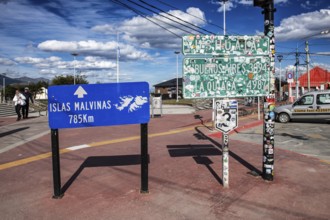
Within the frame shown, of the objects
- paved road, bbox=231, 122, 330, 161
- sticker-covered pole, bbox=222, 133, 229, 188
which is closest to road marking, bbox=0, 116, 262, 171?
paved road, bbox=231, 122, 330, 161

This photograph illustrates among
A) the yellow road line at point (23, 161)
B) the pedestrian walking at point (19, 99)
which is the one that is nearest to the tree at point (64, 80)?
the pedestrian walking at point (19, 99)

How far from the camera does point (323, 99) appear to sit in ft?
47.7

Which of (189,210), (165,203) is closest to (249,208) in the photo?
(189,210)

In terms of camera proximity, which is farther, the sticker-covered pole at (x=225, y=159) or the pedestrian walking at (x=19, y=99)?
the pedestrian walking at (x=19, y=99)

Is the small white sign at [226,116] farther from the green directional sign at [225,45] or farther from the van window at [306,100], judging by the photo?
the van window at [306,100]

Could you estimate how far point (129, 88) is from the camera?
506 cm

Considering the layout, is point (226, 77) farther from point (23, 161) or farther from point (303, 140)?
point (303, 140)

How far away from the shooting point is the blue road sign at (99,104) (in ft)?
16.3

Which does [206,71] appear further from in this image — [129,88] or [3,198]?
[3,198]

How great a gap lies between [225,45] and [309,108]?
38.0ft

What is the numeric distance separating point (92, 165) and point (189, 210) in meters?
3.22

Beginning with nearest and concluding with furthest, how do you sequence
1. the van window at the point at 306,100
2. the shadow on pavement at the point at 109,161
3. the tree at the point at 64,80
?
1. the shadow on pavement at the point at 109,161
2. the van window at the point at 306,100
3. the tree at the point at 64,80

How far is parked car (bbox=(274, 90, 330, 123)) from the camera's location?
1453 centimetres

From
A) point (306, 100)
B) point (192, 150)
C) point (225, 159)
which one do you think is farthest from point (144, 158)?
point (306, 100)
